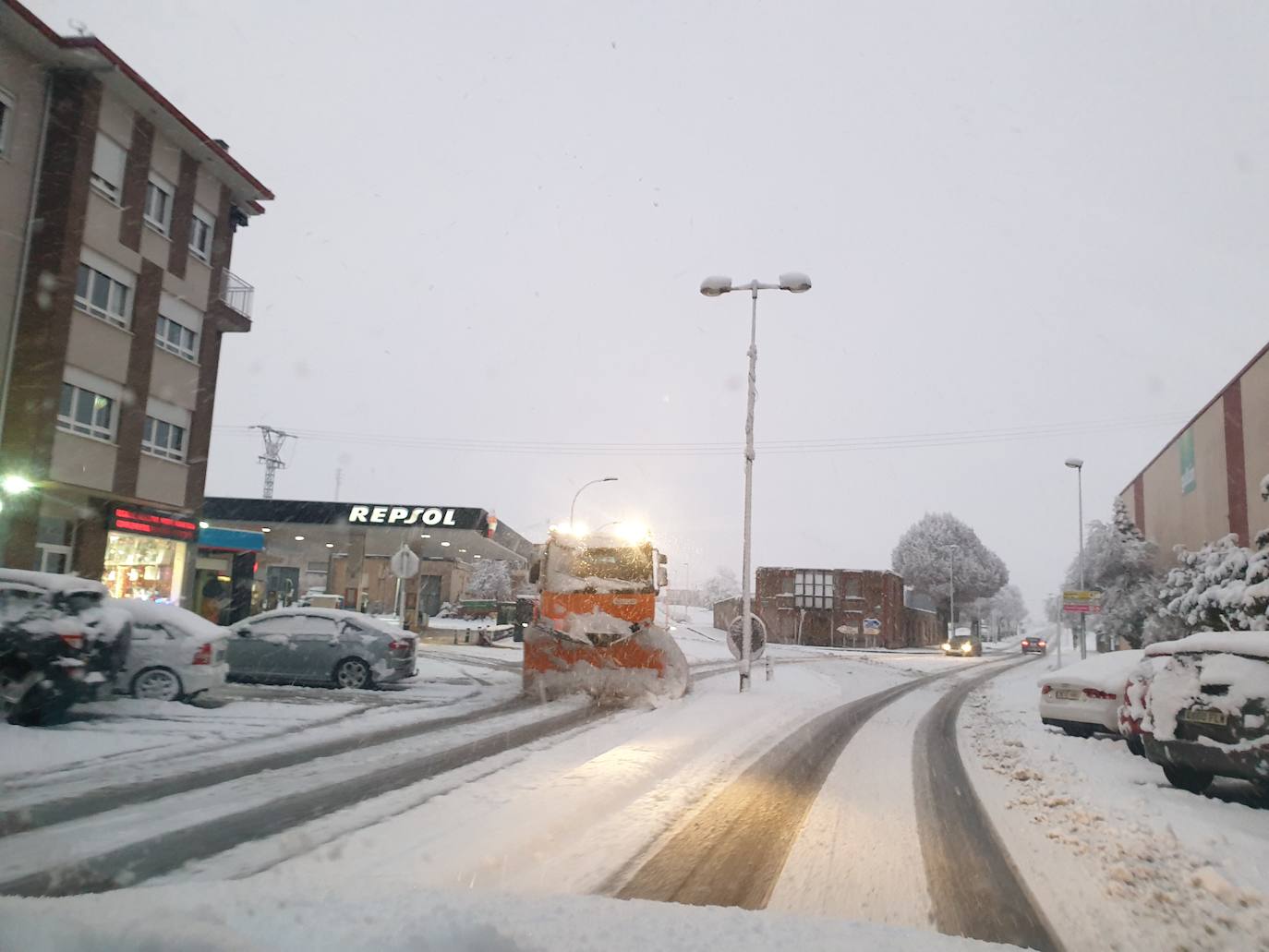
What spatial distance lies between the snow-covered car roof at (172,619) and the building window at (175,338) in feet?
47.2

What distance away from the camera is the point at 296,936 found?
340 cm

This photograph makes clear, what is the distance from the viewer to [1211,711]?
7855 millimetres

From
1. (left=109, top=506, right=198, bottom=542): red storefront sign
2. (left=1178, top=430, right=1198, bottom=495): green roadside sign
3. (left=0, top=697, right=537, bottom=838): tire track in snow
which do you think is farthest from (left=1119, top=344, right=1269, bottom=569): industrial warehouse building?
(left=109, top=506, right=198, bottom=542): red storefront sign

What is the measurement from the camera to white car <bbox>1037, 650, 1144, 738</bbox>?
12.3 metres

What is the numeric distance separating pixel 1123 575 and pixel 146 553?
3796 cm

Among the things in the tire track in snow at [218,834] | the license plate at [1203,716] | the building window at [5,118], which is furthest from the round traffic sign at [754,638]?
the building window at [5,118]

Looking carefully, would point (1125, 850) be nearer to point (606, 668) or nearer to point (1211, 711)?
point (1211, 711)

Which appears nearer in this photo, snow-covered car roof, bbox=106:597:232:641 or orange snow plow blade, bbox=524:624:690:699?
snow-covered car roof, bbox=106:597:232:641

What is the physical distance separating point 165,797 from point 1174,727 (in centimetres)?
876

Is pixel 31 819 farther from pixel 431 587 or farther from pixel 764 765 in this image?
pixel 431 587

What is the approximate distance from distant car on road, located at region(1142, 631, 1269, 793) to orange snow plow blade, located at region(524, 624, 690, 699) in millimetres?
8301

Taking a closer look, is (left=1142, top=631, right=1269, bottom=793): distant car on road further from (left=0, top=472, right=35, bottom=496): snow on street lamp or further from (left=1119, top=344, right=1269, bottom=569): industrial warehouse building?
(left=0, top=472, right=35, bottom=496): snow on street lamp

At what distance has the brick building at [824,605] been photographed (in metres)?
65.8

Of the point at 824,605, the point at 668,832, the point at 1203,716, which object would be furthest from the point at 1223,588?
the point at 824,605
